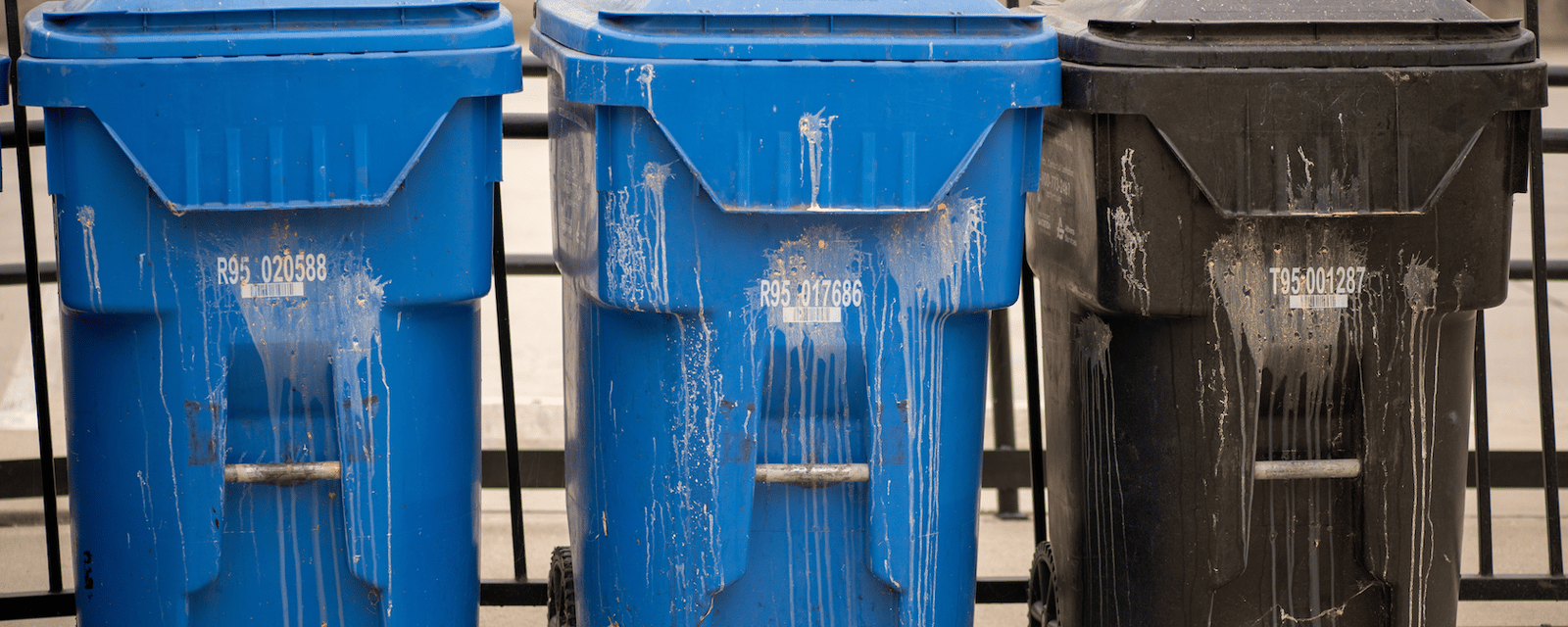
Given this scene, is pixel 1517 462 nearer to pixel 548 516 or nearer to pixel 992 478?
pixel 992 478

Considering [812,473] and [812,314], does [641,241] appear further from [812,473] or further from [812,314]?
[812,473]

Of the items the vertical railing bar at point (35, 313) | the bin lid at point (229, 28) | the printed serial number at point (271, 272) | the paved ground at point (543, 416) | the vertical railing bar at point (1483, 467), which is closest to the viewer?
the bin lid at point (229, 28)

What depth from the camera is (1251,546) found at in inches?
95.8

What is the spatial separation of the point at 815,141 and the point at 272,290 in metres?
0.92

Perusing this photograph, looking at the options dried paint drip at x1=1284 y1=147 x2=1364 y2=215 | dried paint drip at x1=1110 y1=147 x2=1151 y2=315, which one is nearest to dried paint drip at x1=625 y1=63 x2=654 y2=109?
dried paint drip at x1=1110 y1=147 x2=1151 y2=315

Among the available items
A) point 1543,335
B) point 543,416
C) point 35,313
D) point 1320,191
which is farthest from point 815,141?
point 543,416

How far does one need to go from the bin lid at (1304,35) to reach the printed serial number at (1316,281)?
0.33 metres

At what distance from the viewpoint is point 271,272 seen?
7.50 ft

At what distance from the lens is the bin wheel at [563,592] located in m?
2.80

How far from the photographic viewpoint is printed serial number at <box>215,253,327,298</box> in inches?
89.6

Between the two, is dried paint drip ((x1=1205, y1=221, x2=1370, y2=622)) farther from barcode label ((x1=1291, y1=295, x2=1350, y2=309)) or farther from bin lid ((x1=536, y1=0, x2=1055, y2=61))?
bin lid ((x1=536, y1=0, x2=1055, y2=61))

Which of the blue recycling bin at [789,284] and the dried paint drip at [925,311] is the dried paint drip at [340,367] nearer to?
the blue recycling bin at [789,284]

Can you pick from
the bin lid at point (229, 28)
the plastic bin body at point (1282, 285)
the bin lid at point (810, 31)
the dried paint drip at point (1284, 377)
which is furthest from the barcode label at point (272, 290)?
the dried paint drip at point (1284, 377)

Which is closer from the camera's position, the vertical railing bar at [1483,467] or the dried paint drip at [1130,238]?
the dried paint drip at [1130,238]
